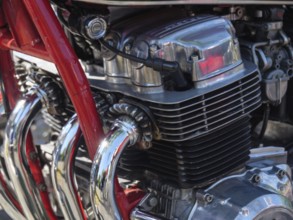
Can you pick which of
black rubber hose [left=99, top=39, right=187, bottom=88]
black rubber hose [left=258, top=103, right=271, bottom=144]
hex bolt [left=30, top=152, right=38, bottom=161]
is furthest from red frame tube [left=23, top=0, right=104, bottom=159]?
black rubber hose [left=258, top=103, right=271, bottom=144]

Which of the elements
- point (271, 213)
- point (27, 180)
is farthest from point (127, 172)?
point (271, 213)

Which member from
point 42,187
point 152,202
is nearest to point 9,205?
point 42,187

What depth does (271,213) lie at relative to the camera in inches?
68.7

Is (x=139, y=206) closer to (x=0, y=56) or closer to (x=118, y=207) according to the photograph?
(x=118, y=207)

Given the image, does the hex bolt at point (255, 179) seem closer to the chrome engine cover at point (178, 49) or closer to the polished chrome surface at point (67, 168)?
the chrome engine cover at point (178, 49)

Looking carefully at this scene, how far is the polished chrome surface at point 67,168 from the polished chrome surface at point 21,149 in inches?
7.6

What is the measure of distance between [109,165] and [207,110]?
310 mm

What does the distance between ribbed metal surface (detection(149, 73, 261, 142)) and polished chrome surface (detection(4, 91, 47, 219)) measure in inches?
19.3

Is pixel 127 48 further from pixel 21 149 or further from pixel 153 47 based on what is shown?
pixel 21 149

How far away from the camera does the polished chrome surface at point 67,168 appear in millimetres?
1660

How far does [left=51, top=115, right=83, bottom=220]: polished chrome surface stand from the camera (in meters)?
1.66

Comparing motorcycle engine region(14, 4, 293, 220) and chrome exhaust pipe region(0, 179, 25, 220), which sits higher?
motorcycle engine region(14, 4, 293, 220)

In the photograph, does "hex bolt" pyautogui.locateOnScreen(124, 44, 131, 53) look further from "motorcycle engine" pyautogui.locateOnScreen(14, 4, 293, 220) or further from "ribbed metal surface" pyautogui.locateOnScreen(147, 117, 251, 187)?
"ribbed metal surface" pyautogui.locateOnScreen(147, 117, 251, 187)

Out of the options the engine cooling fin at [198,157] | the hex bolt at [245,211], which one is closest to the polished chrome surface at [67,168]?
the engine cooling fin at [198,157]
